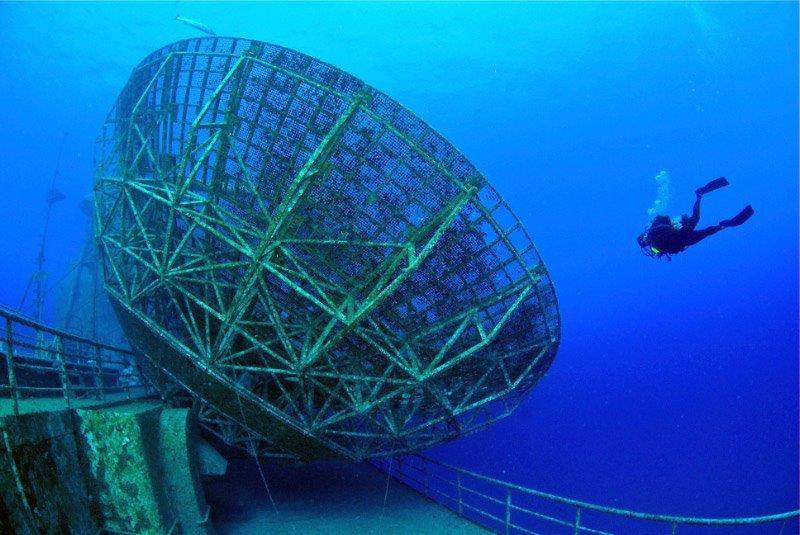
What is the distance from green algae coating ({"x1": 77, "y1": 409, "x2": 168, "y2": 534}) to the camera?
724cm

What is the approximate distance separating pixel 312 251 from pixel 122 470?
16.5 feet

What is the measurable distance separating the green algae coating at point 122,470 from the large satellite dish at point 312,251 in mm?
1882

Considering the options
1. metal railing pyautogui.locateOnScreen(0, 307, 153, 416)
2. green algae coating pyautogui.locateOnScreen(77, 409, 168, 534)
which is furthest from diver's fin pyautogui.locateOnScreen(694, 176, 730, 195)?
metal railing pyautogui.locateOnScreen(0, 307, 153, 416)

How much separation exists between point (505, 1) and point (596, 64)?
18.9 m

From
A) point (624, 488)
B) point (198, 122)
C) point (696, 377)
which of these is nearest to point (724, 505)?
point (624, 488)

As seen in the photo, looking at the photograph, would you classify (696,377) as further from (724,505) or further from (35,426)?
(35,426)

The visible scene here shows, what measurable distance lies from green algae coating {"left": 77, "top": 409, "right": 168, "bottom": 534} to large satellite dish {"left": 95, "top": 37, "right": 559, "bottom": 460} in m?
1.88

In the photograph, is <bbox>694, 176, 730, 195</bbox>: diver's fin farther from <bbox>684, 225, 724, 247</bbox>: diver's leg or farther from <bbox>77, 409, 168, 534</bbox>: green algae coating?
<bbox>77, 409, 168, 534</bbox>: green algae coating

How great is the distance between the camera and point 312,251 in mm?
9586

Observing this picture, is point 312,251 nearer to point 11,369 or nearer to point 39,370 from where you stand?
point 11,369

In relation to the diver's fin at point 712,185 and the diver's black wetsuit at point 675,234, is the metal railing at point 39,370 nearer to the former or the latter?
the diver's black wetsuit at point 675,234

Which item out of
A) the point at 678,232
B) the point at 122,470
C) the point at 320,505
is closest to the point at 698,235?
the point at 678,232

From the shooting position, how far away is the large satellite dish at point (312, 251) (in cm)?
799

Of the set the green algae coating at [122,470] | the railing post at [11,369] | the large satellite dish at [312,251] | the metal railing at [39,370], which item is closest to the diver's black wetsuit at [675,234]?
the large satellite dish at [312,251]
